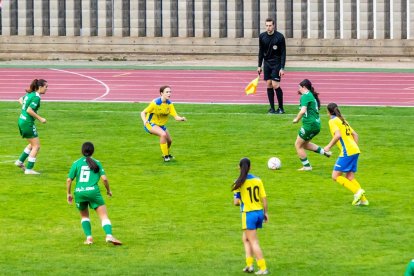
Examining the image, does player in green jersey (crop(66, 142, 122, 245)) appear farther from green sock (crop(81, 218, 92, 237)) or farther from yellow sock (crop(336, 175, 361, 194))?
yellow sock (crop(336, 175, 361, 194))

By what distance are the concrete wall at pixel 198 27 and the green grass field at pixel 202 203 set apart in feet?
64.9

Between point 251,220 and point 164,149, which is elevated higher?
point 164,149

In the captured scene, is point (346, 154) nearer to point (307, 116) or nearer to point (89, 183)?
point (307, 116)

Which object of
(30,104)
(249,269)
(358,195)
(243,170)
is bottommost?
(249,269)

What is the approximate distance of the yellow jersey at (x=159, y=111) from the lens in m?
26.2

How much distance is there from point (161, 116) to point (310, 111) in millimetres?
3271

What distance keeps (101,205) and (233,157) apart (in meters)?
8.94

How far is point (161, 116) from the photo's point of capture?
2645 cm

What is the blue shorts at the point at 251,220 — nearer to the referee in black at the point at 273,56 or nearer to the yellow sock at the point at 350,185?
the yellow sock at the point at 350,185

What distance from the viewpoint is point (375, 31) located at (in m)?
54.2

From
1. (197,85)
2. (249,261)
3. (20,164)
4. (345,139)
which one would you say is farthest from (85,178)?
(197,85)

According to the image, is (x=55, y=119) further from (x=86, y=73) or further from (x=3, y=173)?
(x=86, y=73)

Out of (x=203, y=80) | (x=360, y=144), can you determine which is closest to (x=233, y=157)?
(x=360, y=144)

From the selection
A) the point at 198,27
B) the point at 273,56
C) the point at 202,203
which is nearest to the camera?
the point at 202,203
